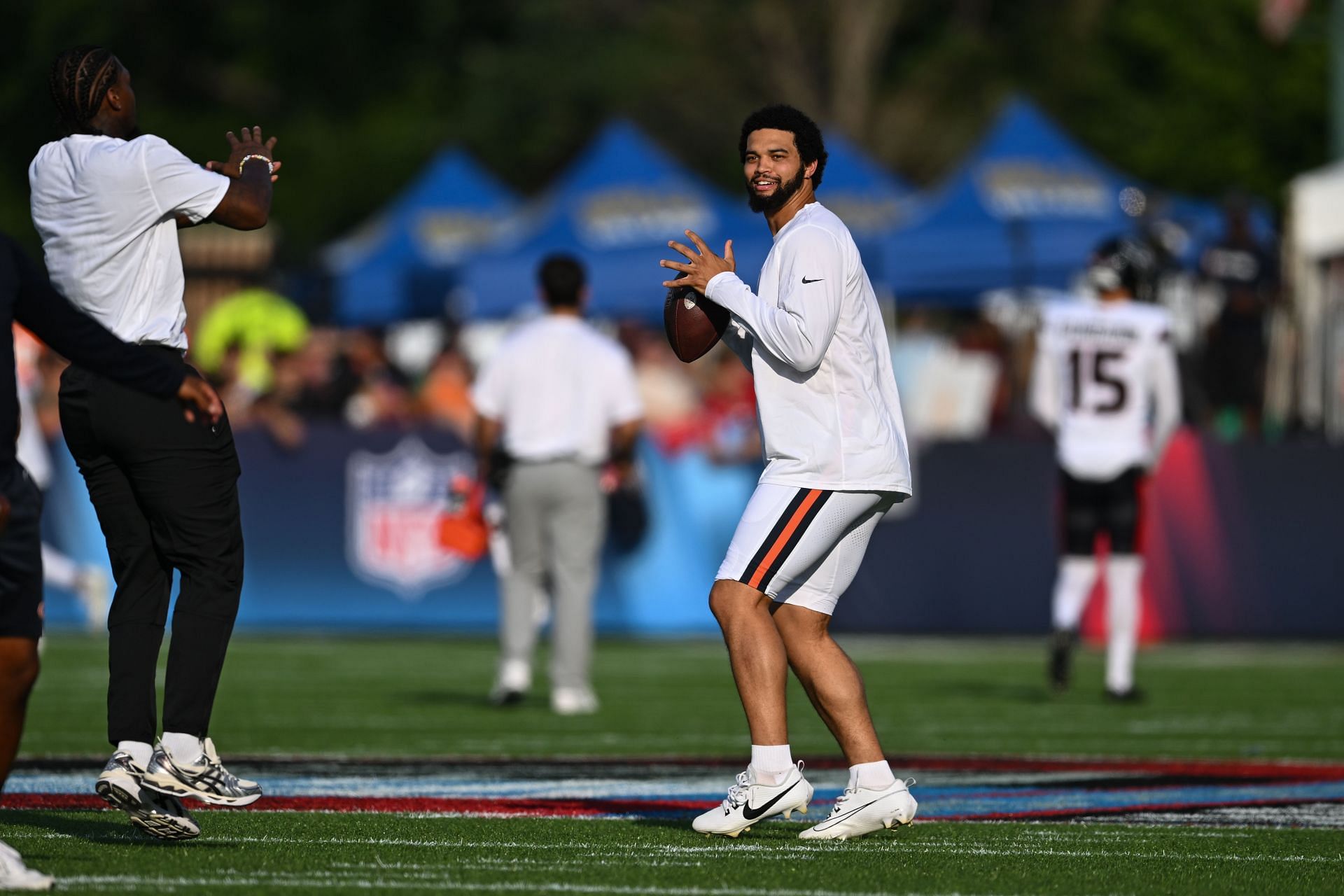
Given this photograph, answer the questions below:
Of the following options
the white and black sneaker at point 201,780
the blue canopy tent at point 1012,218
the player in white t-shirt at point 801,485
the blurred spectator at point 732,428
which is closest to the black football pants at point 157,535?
the white and black sneaker at point 201,780

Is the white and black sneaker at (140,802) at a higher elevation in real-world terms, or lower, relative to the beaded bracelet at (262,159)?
lower

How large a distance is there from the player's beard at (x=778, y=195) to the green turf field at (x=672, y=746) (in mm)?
1875

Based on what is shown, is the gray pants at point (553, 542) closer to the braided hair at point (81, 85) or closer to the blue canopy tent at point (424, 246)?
the braided hair at point (81, 85)

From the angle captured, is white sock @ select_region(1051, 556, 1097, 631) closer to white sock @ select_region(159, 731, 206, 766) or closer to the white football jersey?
the white football jersey

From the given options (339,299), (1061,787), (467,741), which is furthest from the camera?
(339,299)

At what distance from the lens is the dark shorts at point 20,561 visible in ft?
19.8

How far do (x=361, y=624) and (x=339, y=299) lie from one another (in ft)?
28.7

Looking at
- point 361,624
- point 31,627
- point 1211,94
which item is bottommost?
point 361,624

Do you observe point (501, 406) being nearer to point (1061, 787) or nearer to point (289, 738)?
point (289, 738)

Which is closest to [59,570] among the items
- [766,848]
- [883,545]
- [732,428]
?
[732,428]

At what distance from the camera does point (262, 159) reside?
720cm

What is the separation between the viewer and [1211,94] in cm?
4547

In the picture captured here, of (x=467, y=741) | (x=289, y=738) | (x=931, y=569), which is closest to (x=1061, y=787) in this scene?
(x=467, y=741)

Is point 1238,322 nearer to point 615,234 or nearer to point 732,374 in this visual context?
point 732,374
